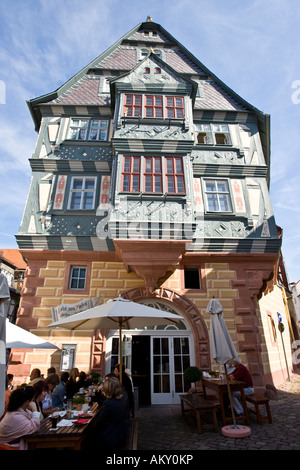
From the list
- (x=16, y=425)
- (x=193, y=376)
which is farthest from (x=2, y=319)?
(x=193, y=376)

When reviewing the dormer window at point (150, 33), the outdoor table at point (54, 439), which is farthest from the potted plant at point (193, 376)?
the dormer window at point (150, 33)

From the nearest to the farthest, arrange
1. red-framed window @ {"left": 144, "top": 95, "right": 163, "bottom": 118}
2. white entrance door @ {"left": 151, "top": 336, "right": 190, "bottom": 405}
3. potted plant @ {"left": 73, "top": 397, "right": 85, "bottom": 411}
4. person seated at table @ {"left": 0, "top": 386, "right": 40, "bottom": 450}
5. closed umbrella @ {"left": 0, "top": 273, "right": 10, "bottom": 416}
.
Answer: person seated at table @ {"left": 0, "top": 386, "right": 40, "bottom": 450}, closed umbrella @ {"left": 0, "top": 273, "right": 10, "bottom": 416}, potted plant @ {"left": 73, "top": 397, "right": 85, "bottom": 411}, white entrance door @ {"left": 151, "top": 336, "right": 190, "bottom": 405}, red-framed window @ {"left": 144, "top": 95, "right": 163, "bottom": 118}

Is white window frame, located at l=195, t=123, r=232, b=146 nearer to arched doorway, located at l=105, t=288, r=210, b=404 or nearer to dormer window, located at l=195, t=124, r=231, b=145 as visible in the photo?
dormer window, located at l=195, t=124, r=231, b=145

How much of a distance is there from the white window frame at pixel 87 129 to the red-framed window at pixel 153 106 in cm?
243

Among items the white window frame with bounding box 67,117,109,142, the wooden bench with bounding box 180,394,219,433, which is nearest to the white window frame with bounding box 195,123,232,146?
the white window frame with bounding box 67,117,109,142

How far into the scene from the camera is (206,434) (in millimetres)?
6637

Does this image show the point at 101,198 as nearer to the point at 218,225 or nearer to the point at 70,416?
the point at 218,225

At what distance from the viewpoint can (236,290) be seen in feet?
37.3

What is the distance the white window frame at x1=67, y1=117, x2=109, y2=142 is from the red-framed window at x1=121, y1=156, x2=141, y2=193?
275cm

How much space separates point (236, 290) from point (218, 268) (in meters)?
1.16

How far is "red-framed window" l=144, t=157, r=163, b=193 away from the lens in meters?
11.5

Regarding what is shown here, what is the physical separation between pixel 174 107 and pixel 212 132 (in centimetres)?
258

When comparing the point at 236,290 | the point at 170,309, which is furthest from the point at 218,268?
the point at 170,309

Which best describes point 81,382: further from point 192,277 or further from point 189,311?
point 192,277
